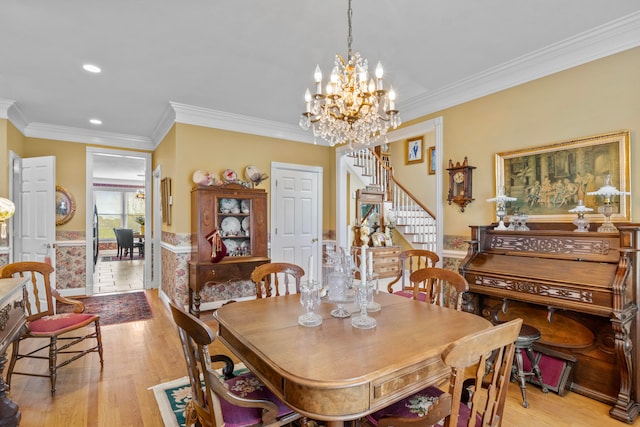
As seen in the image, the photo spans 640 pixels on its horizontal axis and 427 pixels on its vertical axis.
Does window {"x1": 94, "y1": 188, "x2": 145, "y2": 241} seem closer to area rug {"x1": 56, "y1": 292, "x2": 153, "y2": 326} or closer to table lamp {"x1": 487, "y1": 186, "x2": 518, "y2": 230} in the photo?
area rug {"x1": 56, "y1": 292, "x2": 153, "y2": 326}

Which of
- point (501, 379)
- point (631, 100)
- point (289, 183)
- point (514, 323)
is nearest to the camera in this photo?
point (514, 323)

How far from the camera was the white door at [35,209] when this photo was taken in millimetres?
4570

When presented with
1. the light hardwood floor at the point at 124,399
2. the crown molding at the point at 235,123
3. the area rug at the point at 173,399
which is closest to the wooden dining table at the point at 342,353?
the area rug at the point at 173,399

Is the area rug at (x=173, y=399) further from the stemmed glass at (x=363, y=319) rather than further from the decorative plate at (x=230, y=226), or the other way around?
the decorative plate at (x=230, y=226)

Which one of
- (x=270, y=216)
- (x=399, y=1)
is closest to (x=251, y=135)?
(x=270, y=216)

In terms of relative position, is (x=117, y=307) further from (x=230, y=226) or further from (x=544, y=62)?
(x=544, y=62)

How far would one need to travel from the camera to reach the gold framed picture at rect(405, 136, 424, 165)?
23.2 ft

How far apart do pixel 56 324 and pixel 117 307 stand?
2386 millimetres

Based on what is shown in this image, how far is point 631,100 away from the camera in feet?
8.23

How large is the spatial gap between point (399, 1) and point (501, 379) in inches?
88.4

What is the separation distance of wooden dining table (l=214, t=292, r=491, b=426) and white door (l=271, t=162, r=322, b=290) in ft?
10.3

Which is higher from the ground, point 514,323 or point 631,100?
point 631,100

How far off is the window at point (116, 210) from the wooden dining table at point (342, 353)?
11766mm

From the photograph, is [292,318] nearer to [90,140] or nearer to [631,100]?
[631,100]
